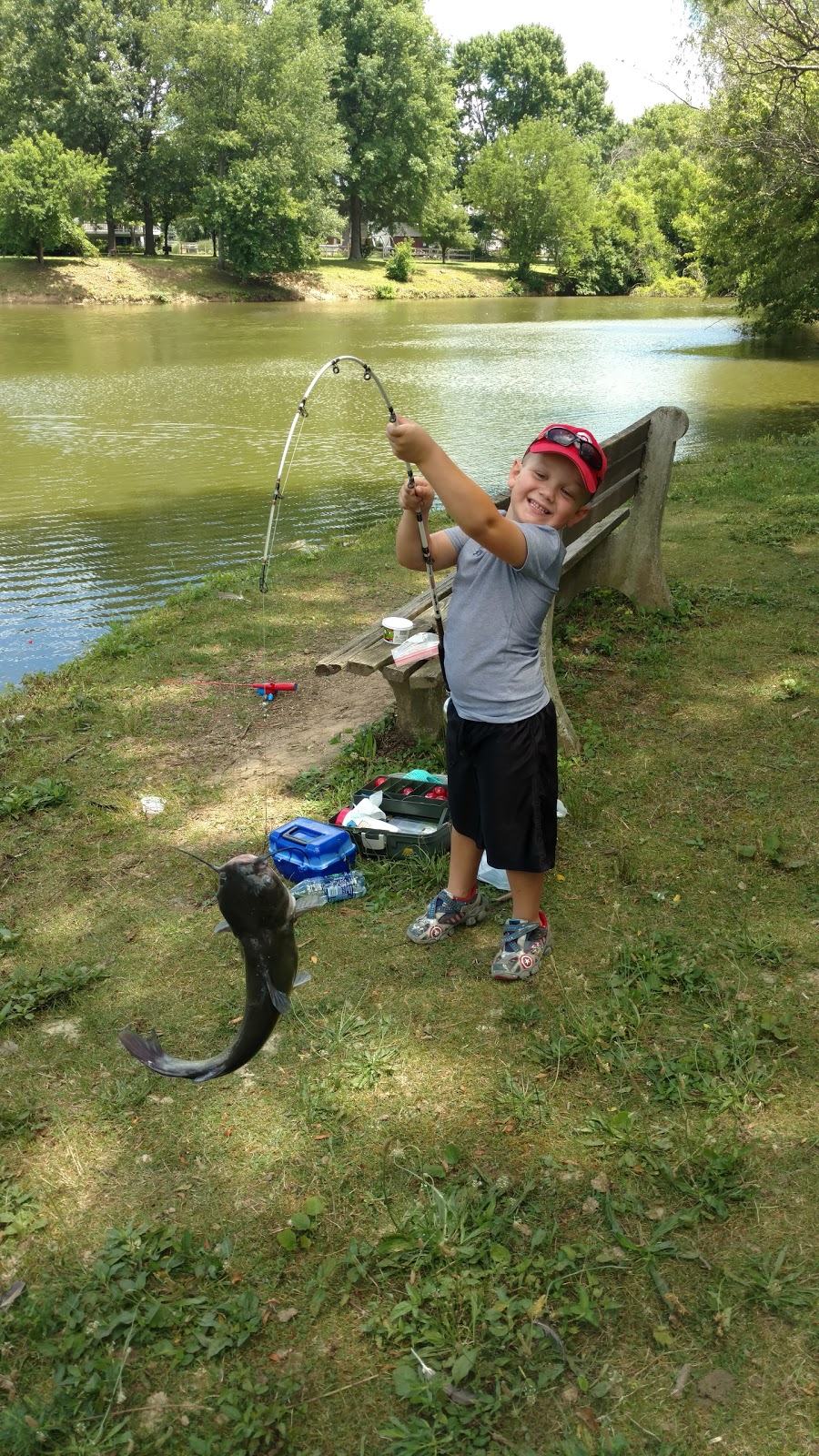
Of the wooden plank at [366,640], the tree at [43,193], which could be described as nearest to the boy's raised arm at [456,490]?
the wooden plank at [366,640]

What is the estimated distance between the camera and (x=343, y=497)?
13484 millimetres

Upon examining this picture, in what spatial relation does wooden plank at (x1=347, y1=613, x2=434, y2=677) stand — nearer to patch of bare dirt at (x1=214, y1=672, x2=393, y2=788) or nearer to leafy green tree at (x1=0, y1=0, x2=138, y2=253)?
patch of bare dirt at (x1=214, y1=672, x2=393, y2=788)

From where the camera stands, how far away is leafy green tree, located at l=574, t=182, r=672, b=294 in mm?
60531

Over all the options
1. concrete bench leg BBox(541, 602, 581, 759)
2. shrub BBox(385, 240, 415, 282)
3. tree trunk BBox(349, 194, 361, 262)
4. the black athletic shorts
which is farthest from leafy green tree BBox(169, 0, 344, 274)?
the black athletic shorts

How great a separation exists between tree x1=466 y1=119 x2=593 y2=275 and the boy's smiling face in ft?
213

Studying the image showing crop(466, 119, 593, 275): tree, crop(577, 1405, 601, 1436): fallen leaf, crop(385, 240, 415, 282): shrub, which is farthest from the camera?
crop(466, 119, 593, 275): tree

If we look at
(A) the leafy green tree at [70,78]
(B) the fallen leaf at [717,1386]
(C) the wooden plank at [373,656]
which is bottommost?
(B) the fallen leaf at [717,1386]

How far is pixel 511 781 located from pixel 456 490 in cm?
102

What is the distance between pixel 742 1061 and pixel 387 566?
6.75 metres

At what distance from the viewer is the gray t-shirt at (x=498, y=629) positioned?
3.28 meters

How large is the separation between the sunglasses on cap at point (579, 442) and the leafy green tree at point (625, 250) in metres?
63.4

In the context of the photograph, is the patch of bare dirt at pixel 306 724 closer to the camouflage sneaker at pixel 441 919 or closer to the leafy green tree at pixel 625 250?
the camouflage sneaker at pixel 441 919

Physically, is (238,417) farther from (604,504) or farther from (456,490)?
(456,490)

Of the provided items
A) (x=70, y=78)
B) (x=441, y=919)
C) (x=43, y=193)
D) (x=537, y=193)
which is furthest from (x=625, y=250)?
(x=441, y=919)
